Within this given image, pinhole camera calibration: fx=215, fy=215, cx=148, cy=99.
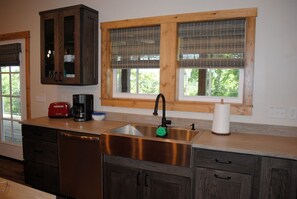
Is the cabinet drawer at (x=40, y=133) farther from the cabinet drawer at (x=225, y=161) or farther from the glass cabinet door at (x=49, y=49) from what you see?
the cabinet drawer at (x=225, y=161)

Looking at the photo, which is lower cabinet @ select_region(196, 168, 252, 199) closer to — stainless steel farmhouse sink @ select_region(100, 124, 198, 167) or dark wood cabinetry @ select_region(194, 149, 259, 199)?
dark wood cabinetry @ select_region(194, 149, 259, 199)

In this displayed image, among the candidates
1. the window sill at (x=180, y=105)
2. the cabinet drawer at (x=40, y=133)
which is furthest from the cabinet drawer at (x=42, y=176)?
the window sill at (x=180, y=105)

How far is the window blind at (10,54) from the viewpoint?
3432 mm

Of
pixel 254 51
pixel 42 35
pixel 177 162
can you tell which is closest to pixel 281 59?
pixel 254 51

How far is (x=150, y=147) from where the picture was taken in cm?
187

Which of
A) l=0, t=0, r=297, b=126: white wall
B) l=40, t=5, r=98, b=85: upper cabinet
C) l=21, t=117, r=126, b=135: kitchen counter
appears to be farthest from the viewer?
l=40, t=5, r=98, b=85: upper cabinet

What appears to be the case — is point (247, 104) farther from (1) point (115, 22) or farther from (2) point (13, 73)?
(2) point (13, 73)

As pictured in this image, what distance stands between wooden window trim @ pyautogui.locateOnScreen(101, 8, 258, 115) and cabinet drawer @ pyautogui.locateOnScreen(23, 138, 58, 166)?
814mm

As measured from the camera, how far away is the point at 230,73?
229 cm

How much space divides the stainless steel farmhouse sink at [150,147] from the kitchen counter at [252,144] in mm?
135

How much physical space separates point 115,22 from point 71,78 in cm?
87

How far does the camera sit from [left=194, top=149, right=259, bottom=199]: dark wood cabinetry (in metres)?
1.61

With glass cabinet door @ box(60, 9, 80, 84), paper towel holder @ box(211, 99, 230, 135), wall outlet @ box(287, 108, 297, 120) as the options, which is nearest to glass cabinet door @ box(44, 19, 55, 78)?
glass cabinet door @ box(60, 9, 80, 84)

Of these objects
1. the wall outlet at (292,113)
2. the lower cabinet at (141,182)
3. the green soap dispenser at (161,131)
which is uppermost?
the wall outlet at (292,113)
